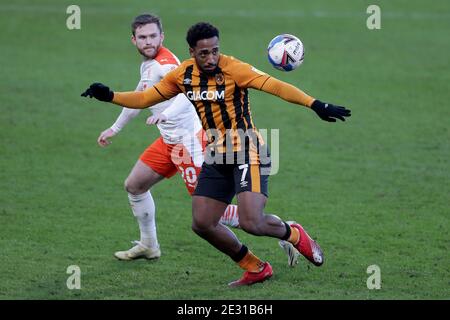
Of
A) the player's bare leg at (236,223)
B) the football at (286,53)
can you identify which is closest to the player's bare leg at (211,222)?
the player's bare leg at (236,223)

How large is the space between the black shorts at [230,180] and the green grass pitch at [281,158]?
906 mm

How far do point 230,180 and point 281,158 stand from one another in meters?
5.61

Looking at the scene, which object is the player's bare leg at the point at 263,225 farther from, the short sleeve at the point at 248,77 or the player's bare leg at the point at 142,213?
the player's bare leg at the point at 142,213

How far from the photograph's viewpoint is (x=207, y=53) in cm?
804

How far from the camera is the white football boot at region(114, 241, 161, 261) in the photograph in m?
9.37

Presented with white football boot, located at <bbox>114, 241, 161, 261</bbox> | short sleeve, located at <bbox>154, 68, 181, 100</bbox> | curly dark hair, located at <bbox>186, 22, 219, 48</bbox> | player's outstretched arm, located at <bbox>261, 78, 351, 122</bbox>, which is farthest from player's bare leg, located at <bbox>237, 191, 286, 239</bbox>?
white football boot, located at <bbox>114, 241, 161, 261</bbox>

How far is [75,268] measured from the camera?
29.2 ft

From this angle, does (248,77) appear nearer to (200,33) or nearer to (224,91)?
(224,91)

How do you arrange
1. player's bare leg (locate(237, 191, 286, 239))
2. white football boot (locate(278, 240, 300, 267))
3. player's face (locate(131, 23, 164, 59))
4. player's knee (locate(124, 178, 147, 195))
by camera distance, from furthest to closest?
player's knee (locate(124, 178, 147, 195)) < player's face (locate(131, 23, 164, 59)) < white football boot (locate(278, 240, 300, 267)) < player's bare leg (locate(237, 191, 286, 239))

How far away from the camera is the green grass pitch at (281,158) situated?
8781 mm

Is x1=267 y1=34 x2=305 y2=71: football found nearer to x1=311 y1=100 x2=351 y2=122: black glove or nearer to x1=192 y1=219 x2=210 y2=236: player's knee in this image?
A: x1=311 y1=100 x2=351 y2=122: black glove

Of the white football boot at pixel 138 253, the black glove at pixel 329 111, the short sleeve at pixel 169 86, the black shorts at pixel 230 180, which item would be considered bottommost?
the white football boot at pixel 138 253
